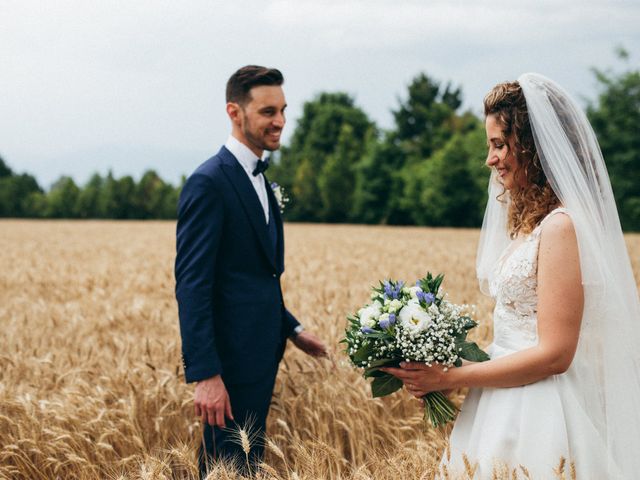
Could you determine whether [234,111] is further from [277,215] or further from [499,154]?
[499,154]

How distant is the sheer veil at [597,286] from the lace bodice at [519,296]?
0.55 feet

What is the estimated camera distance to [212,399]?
8.63 ft

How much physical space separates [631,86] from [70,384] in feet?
135

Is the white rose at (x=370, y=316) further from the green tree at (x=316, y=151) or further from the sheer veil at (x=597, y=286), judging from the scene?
the green tree at (x=316, y=151)

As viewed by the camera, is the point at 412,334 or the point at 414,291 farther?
the point at 414,291

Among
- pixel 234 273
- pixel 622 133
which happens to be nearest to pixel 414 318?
pixel 234 273

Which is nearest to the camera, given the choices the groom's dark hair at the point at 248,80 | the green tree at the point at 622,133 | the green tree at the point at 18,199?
the groom's dark hair at the point at 248,80

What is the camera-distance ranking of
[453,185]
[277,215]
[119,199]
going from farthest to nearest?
[119,199]
[453,185]
[277,215]

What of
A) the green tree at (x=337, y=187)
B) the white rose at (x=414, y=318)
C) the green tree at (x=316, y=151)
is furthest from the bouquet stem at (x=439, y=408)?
the green tree at (x=337, y=187)

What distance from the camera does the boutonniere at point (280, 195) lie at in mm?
3219

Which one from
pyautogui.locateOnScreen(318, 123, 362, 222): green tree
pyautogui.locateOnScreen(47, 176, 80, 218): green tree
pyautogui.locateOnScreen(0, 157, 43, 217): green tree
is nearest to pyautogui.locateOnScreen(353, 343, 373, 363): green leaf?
pyautogui.locateOnScreen(318, 123, 362, 222): green tree

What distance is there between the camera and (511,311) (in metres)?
2.24

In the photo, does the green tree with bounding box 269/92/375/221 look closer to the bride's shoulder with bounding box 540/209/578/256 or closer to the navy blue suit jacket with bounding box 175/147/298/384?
the navy blue suit jacket with bounding box 175/147/298/384

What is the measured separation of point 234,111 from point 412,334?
1442mm
